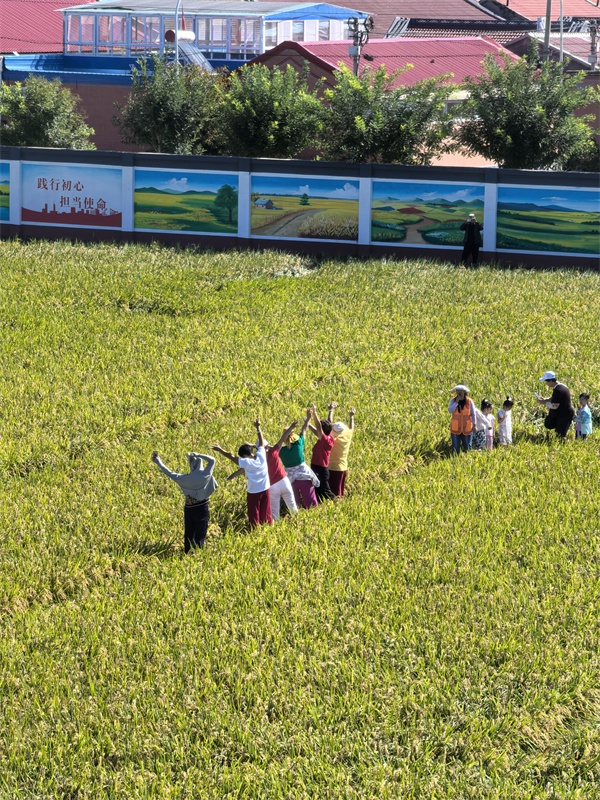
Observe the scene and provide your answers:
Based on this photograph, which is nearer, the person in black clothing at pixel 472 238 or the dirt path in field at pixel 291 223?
the person in black clothing at pixel 472 238

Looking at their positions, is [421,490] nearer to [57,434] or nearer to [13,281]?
[57,434]

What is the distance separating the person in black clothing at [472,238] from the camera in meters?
28.3

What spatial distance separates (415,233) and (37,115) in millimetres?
14857

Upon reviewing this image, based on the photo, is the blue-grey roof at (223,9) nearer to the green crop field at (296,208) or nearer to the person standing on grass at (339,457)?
the green crop field at (296,208)

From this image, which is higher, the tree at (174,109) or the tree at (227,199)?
the tree at (174,109)

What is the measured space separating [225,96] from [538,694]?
28.5 m

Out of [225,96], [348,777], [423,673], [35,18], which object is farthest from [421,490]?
[35,18]

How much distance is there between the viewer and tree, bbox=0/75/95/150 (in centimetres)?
3678

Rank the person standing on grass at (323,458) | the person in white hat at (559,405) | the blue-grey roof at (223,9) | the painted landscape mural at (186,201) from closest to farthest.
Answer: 1. the person standing on grass at (323,458)
2. the person in white hat at (559,405)
3. the painted landscape mural at (186,201)
4. the blue-grey roof at (223,9)

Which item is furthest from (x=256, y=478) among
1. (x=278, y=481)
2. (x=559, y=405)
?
(x=559, y=405)

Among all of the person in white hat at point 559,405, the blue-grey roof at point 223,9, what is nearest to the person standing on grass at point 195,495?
the person in white hat at point 559,405

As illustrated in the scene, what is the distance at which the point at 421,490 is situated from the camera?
14219 mm

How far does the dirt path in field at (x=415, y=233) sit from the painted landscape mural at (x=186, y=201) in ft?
16.3

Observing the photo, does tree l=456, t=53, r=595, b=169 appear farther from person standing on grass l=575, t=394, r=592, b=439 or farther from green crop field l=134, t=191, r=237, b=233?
Result: person standing on grass l=575, t=394, r=592, b=439
